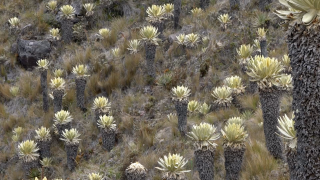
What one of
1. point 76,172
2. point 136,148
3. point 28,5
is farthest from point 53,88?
point 28,5

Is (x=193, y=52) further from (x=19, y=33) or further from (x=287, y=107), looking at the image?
(x=19, y=33)

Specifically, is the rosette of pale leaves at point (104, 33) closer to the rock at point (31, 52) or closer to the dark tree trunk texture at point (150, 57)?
the rock at point (31, 52)

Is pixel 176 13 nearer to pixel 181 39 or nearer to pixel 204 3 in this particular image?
pixel 204 3

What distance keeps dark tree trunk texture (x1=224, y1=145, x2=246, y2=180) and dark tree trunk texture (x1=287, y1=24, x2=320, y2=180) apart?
1.74 metres

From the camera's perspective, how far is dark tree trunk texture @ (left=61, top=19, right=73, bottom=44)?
1171 centimetres

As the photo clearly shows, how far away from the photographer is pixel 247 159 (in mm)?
5773

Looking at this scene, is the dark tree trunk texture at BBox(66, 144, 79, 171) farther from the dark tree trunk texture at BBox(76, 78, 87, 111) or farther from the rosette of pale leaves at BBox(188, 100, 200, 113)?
the rosette of pale leaves at BBox(188, 100, 200, 113)

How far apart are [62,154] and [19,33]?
6.05 metres

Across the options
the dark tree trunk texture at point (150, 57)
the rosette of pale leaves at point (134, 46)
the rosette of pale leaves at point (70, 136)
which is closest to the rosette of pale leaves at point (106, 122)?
the rosette of pale leaves at point (70, 136)

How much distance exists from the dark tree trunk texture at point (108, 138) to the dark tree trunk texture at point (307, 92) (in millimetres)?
5227

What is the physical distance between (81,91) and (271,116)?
18.8ft

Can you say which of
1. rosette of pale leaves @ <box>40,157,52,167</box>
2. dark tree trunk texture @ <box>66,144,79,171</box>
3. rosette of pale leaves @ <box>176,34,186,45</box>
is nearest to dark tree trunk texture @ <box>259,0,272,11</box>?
rosette of pale leaves @ <box>176,34,186,45</box>

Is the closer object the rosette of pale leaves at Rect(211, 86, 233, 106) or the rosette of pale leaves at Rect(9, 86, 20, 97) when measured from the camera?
the rosette of pale leaves at Rect(211, 86, 233, 106)

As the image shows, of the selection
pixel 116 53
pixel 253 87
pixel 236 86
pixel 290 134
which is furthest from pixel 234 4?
pixel 290 134
